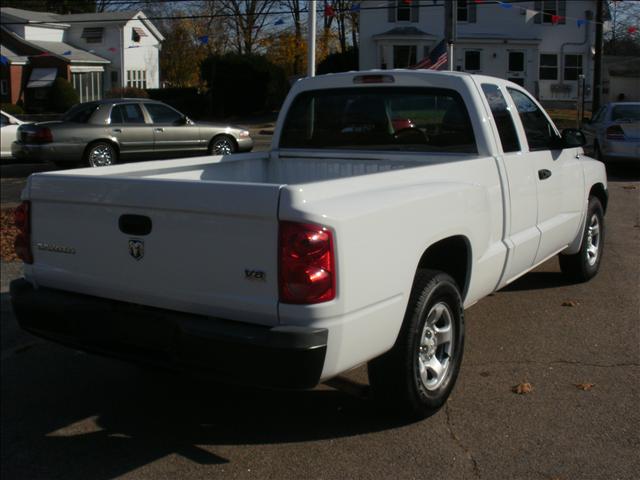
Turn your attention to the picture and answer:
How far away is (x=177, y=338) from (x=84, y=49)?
49179mm

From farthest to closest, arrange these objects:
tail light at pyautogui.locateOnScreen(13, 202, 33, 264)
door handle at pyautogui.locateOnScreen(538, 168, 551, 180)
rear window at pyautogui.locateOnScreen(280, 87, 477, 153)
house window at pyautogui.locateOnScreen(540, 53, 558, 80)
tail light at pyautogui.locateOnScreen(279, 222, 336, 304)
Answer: house window at pyautogui.locateOnScreen(540, 53, 558, 80), door handle at pyautogui.locateOnScreen(538, 168, 551, 180), rear window at pyautogui.locateOnScreen(280, 87, 477, 153), tail light at pyautogui.locateOnScreen(13, 202, 33, 264), tail light at pyautogui.locateOnScreen(279, 222, 336, 304)

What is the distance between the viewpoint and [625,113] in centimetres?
1590

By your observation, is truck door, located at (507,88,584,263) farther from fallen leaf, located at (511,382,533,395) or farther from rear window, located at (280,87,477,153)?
fallen leaf, located at (511,382,533,395)

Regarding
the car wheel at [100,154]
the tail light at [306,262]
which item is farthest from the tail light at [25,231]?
the car wheel at [100,154]

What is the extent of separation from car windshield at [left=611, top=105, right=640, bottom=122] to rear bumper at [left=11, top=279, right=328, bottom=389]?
44.1 ft

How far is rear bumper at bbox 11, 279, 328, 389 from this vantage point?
354cm

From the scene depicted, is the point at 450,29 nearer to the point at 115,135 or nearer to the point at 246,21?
the point at 115,135

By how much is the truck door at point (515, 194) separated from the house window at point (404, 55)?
116 ft

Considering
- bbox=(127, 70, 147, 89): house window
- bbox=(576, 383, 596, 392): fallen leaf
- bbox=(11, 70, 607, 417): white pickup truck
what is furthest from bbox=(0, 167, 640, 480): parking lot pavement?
bbox=(127, 70, 147, 89): house window

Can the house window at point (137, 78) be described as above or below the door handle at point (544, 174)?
above

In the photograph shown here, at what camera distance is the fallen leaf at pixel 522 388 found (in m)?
4.88

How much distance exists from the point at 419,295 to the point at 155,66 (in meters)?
49.0

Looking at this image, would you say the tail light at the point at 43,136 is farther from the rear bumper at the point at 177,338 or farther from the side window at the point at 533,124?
the rear bumper at the point at 177,338

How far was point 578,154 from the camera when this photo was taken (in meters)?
6.92
